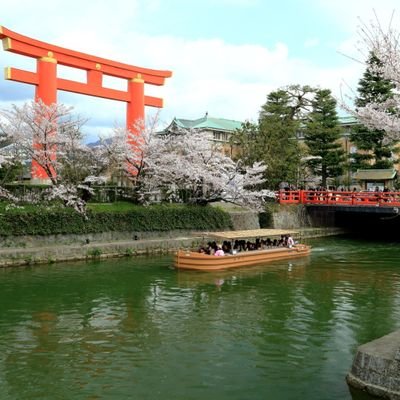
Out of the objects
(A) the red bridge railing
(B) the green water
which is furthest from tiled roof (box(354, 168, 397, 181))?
(B) the green water

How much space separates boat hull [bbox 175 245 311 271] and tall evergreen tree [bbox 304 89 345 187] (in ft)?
69.6

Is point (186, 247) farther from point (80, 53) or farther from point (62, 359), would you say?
point (62, 359)

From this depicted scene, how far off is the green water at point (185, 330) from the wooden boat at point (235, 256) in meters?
0.81

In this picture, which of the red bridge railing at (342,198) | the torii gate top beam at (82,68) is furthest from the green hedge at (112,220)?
the torii gate top beam at (82,68)

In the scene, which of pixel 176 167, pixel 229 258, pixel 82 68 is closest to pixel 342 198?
pixel 176 167

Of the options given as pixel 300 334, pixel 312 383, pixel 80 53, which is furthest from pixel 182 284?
pixel 80 53

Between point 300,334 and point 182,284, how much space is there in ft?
26.3

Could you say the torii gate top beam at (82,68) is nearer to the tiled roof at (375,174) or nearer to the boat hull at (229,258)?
the boat hull at (229,258)

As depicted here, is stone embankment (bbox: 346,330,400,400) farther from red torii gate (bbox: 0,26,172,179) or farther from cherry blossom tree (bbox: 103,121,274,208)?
red torii gate (bbox: 0,26,172,179)

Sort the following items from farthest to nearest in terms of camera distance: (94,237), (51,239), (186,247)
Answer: (186,247)
(94,237)
(51,239)

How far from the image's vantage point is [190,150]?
34031mm

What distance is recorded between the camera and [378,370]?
8.85 m

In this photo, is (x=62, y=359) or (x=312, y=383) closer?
(x=312, y=383)

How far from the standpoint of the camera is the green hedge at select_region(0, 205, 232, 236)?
25344mm
